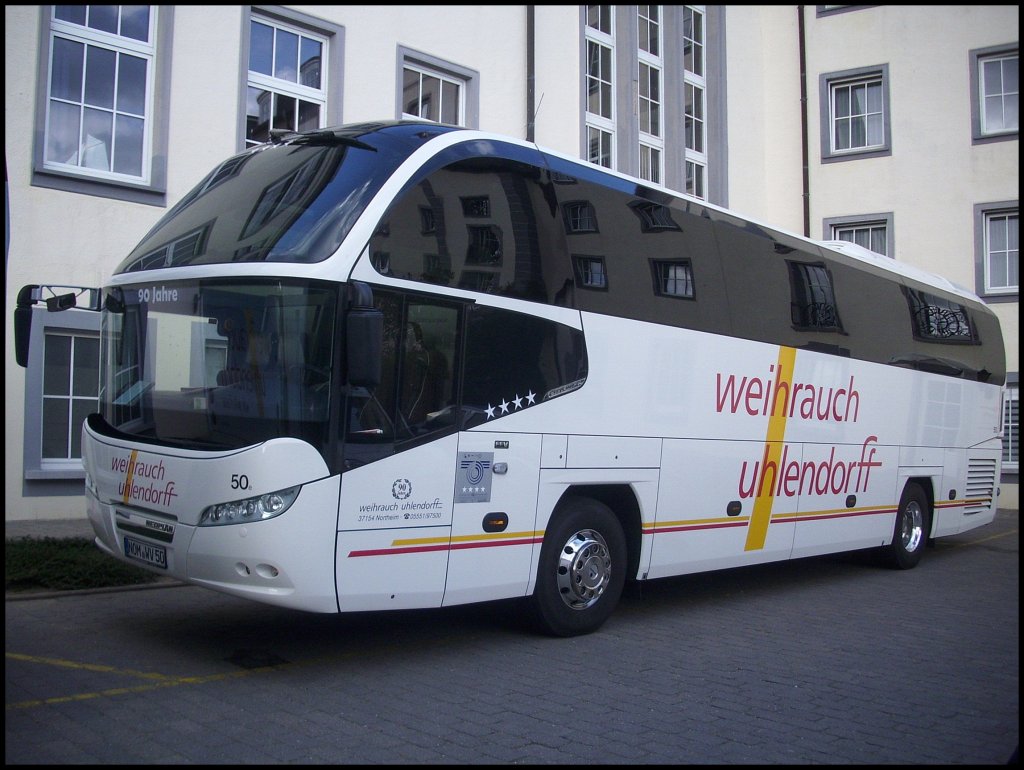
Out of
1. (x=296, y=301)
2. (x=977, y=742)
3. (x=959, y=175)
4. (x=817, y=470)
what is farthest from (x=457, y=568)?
(x=959, y=175)

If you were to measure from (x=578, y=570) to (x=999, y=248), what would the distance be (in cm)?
1803

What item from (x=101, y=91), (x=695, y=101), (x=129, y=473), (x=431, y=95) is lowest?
(x=129, y=473)

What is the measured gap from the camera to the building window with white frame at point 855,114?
75.7 ft

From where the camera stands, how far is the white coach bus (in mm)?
6004

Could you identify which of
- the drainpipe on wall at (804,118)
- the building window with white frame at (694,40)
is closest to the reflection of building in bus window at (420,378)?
the building window with white frame at (694,40)

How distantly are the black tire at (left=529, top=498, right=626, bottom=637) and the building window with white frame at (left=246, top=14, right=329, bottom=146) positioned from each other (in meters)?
8.41

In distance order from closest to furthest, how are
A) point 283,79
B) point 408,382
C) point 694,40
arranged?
point 408,382 → point 283,79 → point 694,40

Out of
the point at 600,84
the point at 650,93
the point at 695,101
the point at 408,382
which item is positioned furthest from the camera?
the point at 695,101

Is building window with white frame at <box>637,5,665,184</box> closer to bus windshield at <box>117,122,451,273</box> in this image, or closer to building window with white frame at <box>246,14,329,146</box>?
building window with white frame at <box>246,14,329,146</box>

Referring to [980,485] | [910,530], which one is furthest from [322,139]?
[980,485]

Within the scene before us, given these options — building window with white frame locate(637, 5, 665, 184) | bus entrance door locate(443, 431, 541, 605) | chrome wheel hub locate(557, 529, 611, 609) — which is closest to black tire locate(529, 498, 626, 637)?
chrome wheel hub locate(557, 529, 611, 609)

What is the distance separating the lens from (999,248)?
861 inches

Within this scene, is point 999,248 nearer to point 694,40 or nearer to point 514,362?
point 694,40

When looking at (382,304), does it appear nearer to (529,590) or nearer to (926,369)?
(529,590)
